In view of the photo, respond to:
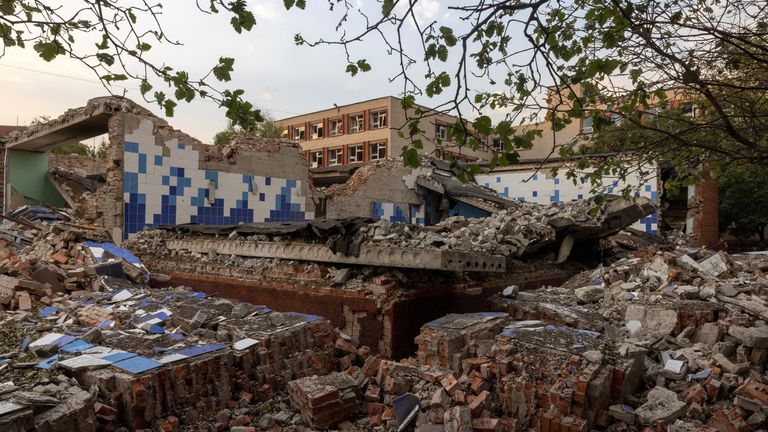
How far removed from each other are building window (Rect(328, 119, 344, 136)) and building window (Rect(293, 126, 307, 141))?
2.54 metres

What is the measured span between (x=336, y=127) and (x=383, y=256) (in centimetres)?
3141

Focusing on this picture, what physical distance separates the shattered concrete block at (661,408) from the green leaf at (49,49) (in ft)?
16.3

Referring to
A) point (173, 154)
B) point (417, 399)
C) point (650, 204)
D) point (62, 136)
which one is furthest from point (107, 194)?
point (650, 204)

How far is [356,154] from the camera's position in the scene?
35375 millimetres

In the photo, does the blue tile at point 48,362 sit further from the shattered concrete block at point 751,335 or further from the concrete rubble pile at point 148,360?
the shattered concrete block at point 751,335

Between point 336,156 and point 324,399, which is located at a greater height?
point 336,156

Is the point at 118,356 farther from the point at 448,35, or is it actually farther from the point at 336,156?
the point at 336,156

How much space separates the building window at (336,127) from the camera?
119 ft

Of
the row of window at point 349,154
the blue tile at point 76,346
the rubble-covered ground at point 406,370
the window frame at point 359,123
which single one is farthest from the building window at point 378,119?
the blue tile at point 76,346

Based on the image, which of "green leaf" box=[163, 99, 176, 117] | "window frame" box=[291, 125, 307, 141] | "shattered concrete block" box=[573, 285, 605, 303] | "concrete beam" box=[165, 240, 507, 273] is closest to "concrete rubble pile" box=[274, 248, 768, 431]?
"concrete beam" box=[165, 240, 507, 273]

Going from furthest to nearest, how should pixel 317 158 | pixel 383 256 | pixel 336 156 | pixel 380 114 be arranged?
pixel 317 158 < pixel 336 156 < pixel 380 114 < pixel 383 256

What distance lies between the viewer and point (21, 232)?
1262cm

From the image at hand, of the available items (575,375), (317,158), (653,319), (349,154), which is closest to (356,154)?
(349,154)

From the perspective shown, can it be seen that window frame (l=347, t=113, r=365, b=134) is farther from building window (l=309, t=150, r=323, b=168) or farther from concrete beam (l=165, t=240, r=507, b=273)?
concrete beam (l=165, t=240, r=507, b=273)
